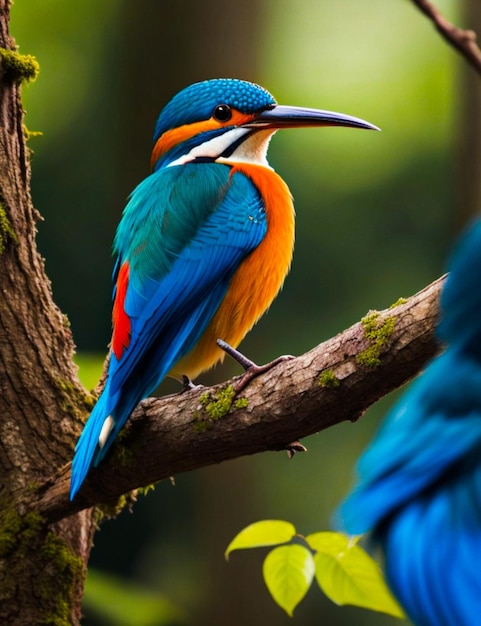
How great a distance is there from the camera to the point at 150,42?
4.31 metres

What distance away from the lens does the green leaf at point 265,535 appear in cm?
181

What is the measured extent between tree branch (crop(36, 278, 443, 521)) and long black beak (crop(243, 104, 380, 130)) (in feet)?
2.29

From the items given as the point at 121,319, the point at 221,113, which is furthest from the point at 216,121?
the point at 121,319

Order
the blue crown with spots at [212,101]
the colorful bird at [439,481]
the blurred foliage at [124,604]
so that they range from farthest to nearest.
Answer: the blurred foliage at [124,604], the blue crown with spots at [212,101], the colorful bird at [439,481]

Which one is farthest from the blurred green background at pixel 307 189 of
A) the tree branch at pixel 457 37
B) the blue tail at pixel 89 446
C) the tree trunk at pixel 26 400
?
the tree branch at pixel 457 37

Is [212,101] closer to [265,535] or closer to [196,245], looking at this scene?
[196,245]

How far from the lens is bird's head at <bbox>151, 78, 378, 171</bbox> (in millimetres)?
2383

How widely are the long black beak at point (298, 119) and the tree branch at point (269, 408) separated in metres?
0.70

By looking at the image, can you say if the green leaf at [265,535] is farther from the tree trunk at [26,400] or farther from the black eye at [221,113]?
the black eye at [221,113]

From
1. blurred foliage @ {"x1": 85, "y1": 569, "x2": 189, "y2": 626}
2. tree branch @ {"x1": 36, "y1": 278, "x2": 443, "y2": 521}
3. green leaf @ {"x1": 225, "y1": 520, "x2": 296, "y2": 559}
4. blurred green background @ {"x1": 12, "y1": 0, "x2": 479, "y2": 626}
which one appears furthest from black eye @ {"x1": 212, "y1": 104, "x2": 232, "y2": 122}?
blurred green background @ {"x1": 12, "y1": 0, "x2": 479, "y2": 626}

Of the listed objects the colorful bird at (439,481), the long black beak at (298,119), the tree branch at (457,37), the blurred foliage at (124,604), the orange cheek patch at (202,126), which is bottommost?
the blurred foliage at (124,604)

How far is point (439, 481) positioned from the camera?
967 mm

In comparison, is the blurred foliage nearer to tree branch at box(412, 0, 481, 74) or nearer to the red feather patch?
the red feather patch

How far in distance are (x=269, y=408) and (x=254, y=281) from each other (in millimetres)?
530
